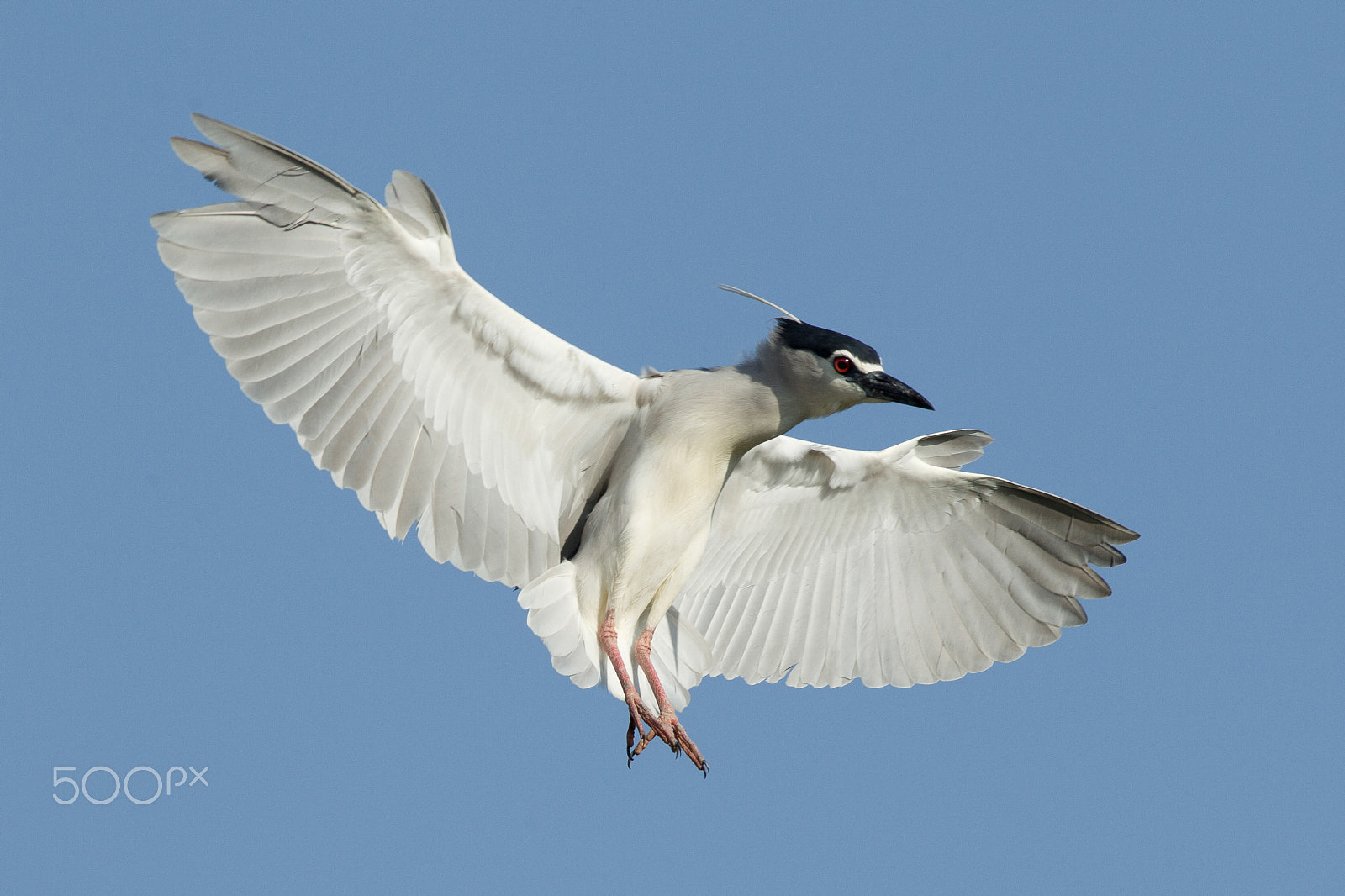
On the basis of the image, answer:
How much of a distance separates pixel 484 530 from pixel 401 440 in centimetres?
69

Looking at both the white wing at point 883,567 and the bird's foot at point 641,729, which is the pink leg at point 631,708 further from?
the white wing at point 883,567

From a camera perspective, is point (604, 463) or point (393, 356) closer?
point (393, 356)

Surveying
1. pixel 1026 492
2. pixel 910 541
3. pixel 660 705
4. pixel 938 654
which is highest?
pixel 1026 492

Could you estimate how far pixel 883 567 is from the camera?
8383 millimetres

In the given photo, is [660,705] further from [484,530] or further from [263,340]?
[263,340]

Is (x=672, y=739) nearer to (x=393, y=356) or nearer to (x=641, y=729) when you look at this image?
(x=641, y=729)

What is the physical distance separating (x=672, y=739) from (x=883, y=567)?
220cm

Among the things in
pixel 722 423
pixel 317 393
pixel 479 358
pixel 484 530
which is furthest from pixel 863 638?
pixel 317 393

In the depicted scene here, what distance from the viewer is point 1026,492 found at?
7895 millimetres

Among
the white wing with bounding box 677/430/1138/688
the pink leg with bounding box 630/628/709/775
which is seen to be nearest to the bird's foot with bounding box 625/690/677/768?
the pink leg with bounding box 630/628/709/775

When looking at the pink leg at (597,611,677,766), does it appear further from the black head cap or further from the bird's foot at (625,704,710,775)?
the black head cap

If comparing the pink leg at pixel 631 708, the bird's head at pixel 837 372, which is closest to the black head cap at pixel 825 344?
the bird's head at pixel 837 372

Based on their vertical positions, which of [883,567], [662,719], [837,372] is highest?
[837,372]

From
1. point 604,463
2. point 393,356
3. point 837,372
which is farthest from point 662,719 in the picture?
point 393,356
